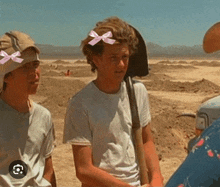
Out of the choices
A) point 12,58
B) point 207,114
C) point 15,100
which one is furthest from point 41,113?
point 207,114

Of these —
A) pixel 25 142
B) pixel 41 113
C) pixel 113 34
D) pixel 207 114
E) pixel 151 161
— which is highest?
pixel 113 34

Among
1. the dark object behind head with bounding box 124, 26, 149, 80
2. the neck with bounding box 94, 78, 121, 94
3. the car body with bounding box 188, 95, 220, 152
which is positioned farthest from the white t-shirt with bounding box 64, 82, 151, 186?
the car body with bounding box 188, 95, 220, 152

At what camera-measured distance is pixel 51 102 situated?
11891 mm

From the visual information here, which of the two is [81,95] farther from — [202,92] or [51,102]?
[202,92]

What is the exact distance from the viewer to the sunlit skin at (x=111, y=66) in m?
2.59

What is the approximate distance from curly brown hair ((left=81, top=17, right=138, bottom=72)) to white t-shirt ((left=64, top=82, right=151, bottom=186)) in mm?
271

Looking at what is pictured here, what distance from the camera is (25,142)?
7.96ft

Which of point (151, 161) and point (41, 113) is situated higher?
point (41, 113)

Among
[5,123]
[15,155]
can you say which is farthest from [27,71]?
[15,155]

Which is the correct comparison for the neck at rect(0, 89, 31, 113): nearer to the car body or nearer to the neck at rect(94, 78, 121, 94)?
the neck at rect(94, 78, 121, 94)

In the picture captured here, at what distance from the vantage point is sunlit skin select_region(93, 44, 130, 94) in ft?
8.49

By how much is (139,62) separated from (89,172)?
36.9 inches

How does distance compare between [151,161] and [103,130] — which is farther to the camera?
[151,161]

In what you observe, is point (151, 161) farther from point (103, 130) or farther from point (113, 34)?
point (113, 34)
